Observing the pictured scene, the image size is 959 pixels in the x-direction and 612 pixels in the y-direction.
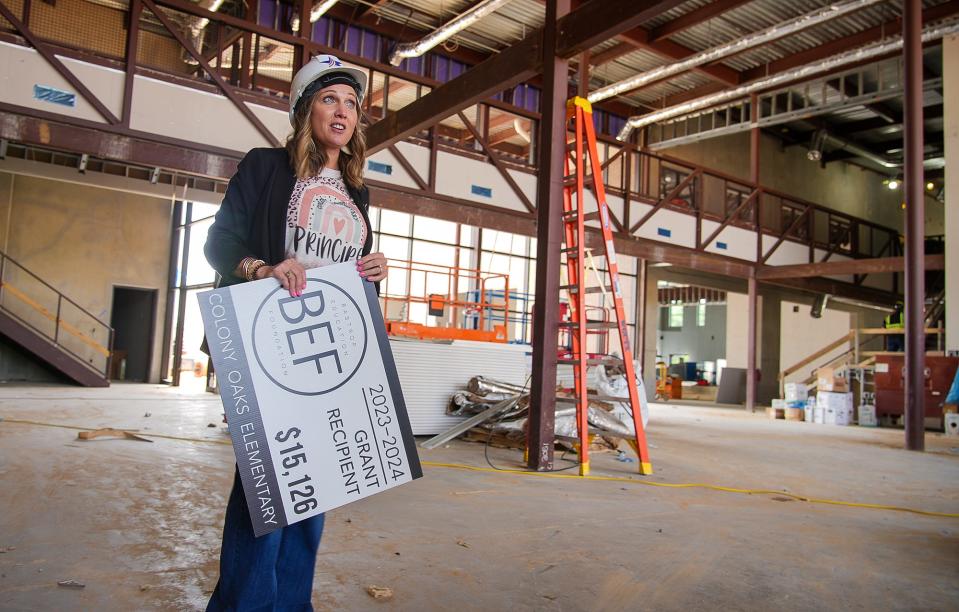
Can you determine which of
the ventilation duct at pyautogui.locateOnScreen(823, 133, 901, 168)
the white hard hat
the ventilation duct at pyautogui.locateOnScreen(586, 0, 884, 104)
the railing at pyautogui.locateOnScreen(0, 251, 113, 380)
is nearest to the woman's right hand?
the white hard hat

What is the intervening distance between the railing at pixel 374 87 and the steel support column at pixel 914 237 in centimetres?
507

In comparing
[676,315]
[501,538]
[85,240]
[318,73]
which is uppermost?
[676,315]

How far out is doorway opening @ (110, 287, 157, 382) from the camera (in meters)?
17.1

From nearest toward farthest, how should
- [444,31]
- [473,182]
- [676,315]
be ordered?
[473,182], [444,31], [676,315]

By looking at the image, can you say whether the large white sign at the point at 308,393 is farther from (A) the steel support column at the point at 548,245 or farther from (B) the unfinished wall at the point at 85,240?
(B) the unfinished wall at the point at 85,240

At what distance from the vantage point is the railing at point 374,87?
29.5 ft

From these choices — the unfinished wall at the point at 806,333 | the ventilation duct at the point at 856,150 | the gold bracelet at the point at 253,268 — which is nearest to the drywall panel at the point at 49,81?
the gold bracelet at the point at 253,268

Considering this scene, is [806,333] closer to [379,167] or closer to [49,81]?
[379,167]

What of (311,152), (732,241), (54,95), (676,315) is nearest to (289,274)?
(311,152)

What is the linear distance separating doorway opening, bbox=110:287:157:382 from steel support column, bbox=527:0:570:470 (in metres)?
14.3

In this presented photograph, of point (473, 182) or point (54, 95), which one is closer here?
point (54, 95)

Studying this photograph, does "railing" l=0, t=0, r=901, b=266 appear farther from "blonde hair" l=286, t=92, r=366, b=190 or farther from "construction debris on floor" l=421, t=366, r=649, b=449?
"blonde hair" l=286, t=92, r=366, b=190

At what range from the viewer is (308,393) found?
1.67 m

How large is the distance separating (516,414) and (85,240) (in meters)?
13.4
